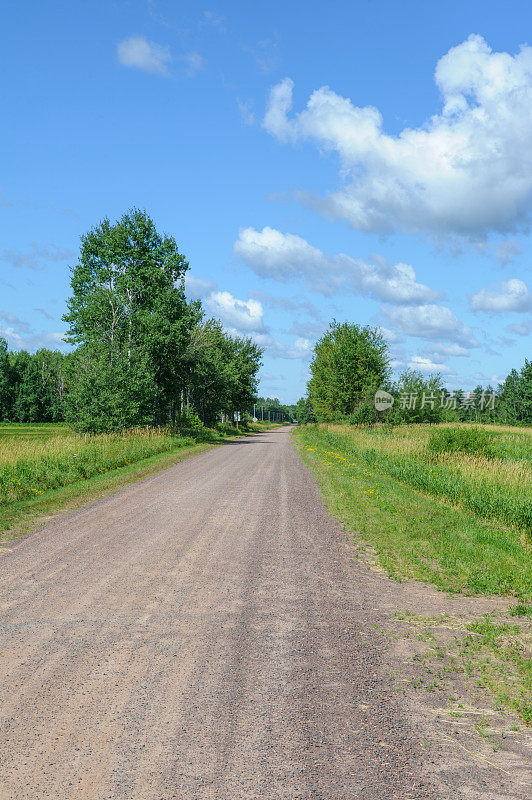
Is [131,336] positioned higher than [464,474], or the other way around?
[131,336]

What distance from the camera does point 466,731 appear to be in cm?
392

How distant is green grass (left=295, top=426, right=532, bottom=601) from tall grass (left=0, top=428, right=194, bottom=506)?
772 cm

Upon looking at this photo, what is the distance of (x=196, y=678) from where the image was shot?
4.56m

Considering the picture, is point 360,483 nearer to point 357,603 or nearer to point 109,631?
point 357,603

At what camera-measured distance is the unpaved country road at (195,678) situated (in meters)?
3.34

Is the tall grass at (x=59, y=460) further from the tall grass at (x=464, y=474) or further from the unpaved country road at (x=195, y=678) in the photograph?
the tall grass at (x=464, y=474)

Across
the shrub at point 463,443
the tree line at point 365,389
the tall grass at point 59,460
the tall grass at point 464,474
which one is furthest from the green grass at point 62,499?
the tree line at point 365,389

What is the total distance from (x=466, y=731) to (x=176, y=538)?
6535 mm

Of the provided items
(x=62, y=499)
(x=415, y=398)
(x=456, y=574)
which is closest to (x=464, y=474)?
(x=456, y=574)

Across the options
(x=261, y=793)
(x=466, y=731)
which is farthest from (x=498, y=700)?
(x=261, y=793)

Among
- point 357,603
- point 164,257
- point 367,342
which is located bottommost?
point 357,603

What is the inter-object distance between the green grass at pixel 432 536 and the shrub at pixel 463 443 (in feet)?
15.4

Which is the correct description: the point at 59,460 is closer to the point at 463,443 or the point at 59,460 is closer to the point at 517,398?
the point at 463,443

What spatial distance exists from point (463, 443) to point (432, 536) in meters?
12.7
